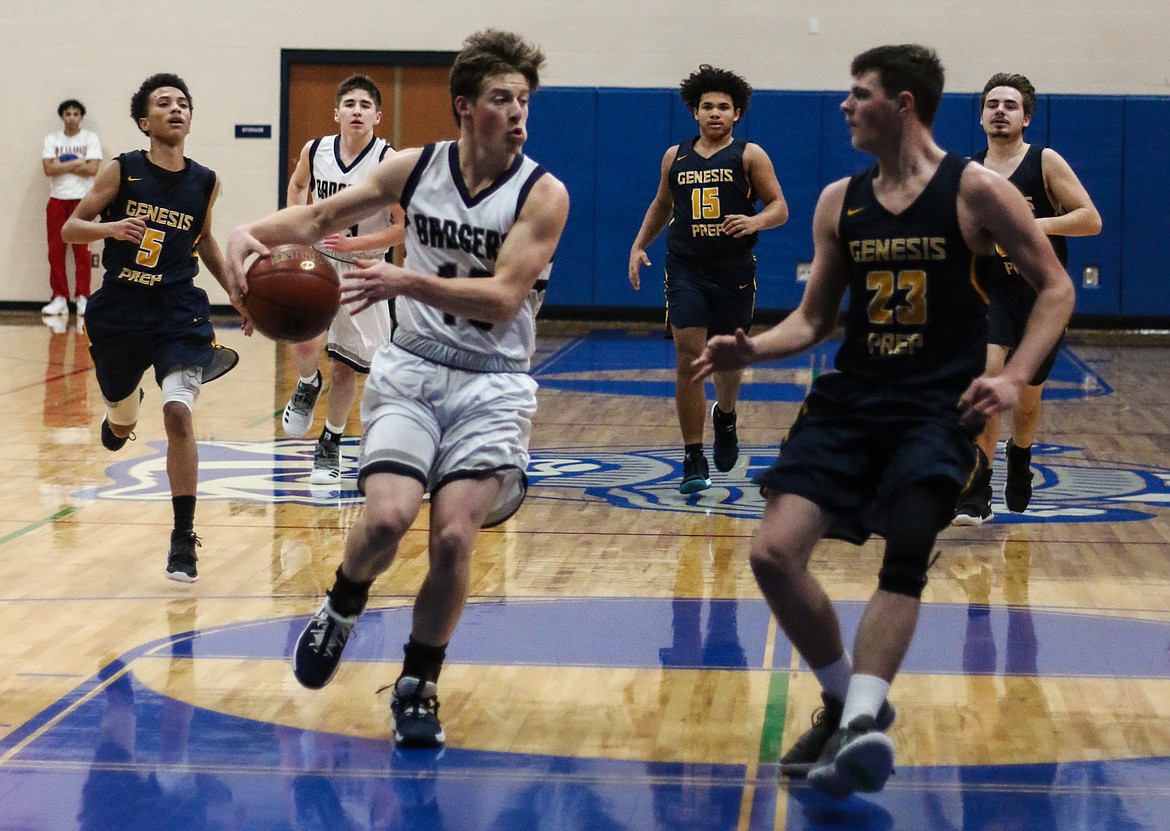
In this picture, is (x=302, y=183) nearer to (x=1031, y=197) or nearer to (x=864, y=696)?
(x=1031, y=197)

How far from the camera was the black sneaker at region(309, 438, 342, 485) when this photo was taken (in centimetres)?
734

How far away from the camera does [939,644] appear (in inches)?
186

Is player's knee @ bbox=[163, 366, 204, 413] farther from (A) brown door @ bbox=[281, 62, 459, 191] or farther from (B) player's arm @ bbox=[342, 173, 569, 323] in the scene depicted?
(A) brown door @ bbox=[281, 62, 459, 191]

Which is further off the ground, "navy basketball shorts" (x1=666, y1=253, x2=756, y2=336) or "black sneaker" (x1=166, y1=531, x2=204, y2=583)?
"navy basketball shorts" (x1=666, y1=253, x2=756, y2=336)

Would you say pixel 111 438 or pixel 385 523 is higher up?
pixel 385 523

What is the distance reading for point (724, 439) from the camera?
7.59 metres

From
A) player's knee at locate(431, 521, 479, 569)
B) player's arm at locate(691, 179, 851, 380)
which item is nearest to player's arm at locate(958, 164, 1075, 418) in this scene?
player's arm at locate(691, 179, 851, 380)

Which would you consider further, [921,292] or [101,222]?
[101,222]

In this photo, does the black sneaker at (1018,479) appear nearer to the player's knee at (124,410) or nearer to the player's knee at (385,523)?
the player's knee at (124,410)

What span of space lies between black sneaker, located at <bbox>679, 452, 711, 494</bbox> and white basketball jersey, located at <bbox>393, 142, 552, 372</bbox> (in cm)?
333

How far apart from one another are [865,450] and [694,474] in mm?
3679

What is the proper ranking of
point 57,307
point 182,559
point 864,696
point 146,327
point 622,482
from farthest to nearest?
point 57,307 → point 622,482 → point 146,327 → point 182,559 → point 864,696

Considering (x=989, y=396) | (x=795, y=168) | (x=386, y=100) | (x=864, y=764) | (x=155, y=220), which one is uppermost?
(x=386, y=100)

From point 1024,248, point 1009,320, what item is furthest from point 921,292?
point 1009,320
